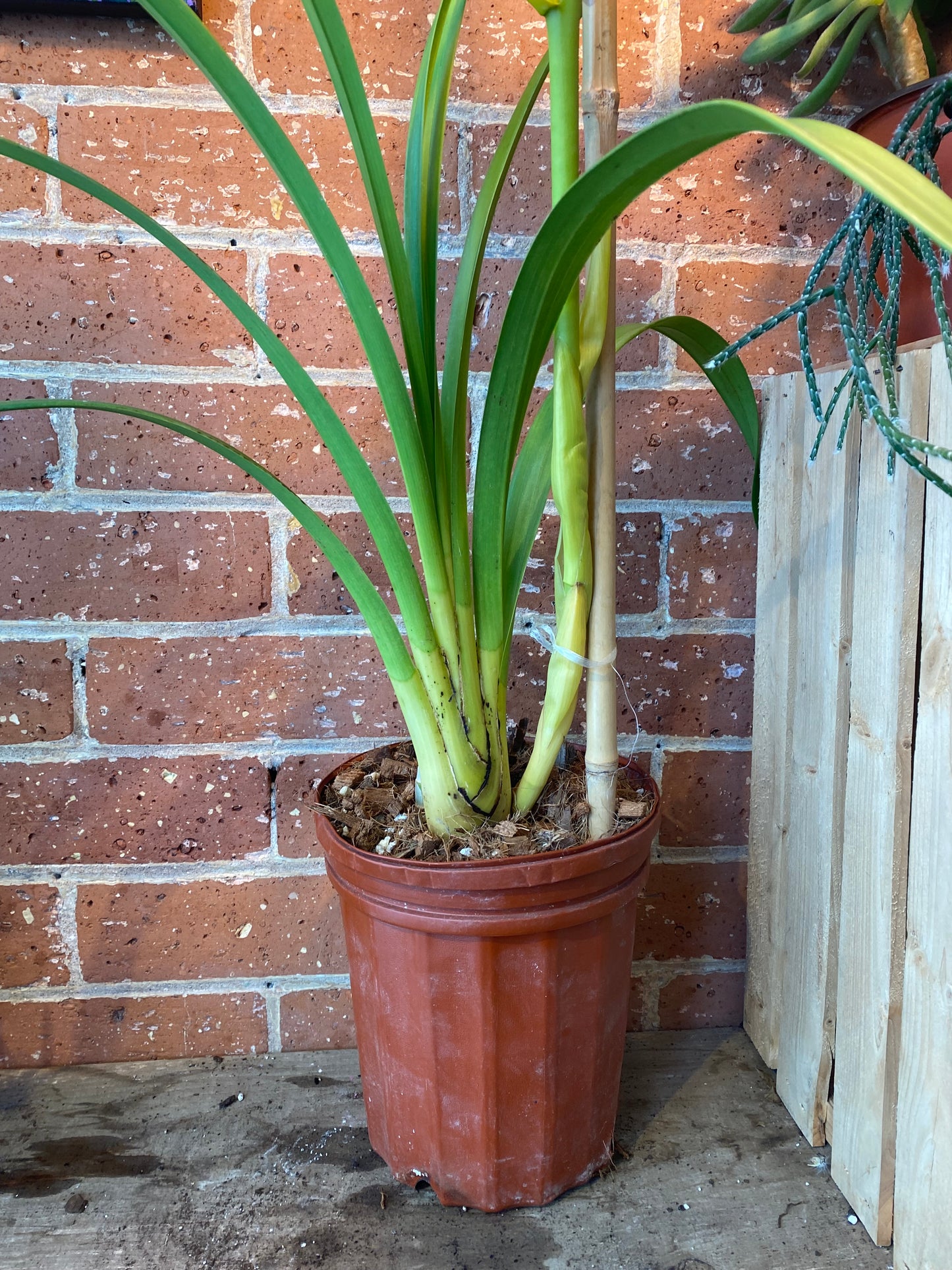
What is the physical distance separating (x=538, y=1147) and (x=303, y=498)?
70 centimetres

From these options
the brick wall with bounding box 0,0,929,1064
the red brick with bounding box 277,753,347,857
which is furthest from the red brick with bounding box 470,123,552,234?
the red brick with bounding box 277,753,347,857

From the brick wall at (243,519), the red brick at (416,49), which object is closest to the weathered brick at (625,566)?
the brick wall at (243,519)

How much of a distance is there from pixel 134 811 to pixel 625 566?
0.64 metres

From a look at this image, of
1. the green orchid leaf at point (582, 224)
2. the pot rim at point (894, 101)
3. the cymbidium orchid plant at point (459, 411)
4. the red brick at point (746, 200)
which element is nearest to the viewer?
the green orchid leaf at point (582, 224)

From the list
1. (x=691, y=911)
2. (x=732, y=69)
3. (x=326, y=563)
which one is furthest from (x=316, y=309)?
(x=691, y=911)

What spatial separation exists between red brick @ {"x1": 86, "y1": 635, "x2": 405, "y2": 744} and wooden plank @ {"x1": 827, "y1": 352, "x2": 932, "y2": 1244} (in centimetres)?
51

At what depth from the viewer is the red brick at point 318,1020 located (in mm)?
1066

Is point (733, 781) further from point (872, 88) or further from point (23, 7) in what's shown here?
point (23, 7)

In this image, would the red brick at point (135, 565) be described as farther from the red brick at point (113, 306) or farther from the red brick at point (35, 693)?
the red brick at point (113, 306)

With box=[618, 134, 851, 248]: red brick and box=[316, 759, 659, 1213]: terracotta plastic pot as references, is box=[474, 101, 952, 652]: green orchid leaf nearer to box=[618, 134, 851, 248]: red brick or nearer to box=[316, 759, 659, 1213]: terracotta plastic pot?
box=[316, 759, 659, 1213]: terracotta plastic pot

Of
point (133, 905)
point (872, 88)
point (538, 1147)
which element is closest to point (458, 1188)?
point (538, 1147)

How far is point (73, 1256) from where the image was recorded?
770mm

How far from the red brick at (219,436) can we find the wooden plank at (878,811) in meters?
0.52

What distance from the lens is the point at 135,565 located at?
0.99m
